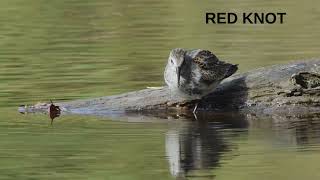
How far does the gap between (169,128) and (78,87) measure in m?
3.32

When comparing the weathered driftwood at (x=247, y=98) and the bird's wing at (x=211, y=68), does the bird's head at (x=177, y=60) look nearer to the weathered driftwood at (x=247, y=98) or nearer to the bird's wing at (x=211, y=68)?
the bird's wing at (x=211, y=68)

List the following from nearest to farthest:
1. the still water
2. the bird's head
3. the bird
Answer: the still water → the bird's head → the bird

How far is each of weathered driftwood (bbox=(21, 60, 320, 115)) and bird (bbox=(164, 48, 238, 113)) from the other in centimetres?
21

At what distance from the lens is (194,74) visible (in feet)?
48.5

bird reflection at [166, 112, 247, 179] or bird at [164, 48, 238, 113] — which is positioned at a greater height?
bird at [164, 48, 238, 113]

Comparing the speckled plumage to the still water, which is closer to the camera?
the still water

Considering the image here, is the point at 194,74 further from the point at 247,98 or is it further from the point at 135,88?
the point at 135,88

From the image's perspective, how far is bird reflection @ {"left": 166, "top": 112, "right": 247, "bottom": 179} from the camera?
1184 cm

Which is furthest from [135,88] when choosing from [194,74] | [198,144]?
[198,144]

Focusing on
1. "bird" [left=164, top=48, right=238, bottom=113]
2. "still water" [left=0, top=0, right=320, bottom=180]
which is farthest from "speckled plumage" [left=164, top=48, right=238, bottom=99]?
"still water" [left=0, top=0, right=320, bottom=180]

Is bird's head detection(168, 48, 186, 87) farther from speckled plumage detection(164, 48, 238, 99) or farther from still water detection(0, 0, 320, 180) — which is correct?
still water detection(0, 0, 320, 180)

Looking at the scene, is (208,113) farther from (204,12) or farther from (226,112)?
(204,12)

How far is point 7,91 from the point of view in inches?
680

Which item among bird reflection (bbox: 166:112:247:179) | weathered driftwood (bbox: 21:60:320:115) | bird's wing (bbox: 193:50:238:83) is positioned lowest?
bird reflection (bbox: 166:112:247:179)
